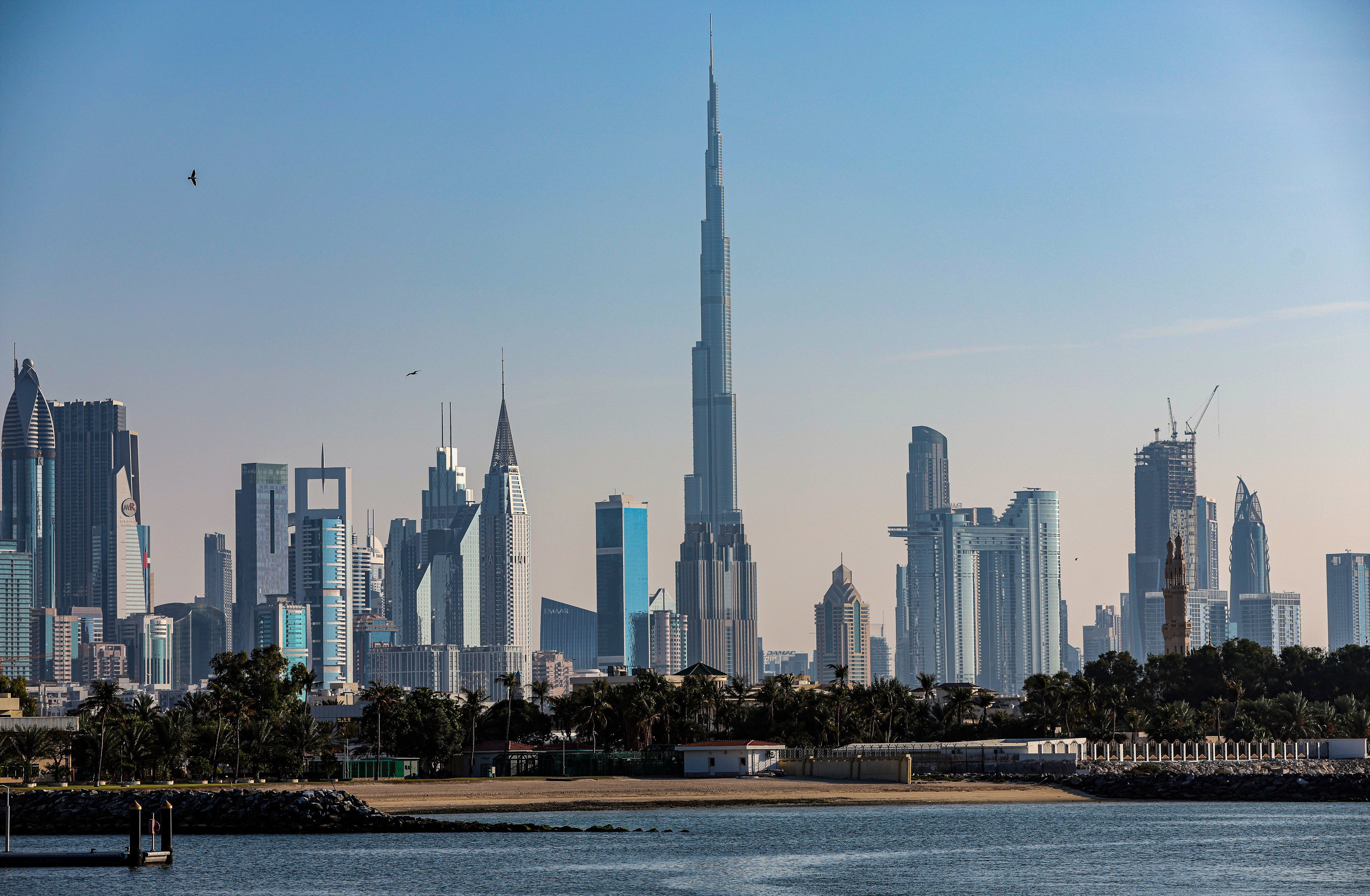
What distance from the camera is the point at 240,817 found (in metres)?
97.4

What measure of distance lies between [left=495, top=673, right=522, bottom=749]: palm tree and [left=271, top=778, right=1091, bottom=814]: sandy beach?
17.6 metres

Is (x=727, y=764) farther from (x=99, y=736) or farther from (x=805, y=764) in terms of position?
(x=99, y=736)

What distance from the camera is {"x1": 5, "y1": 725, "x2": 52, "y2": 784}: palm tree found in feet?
416

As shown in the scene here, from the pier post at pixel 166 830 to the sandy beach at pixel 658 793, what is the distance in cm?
2587

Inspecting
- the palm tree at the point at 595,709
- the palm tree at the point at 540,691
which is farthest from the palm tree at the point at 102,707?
the palm tree at the point at 595,709

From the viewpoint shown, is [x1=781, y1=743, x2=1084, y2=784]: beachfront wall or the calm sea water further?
[x1=781, y1=743, x2=1084, y2=784]: beachfront wall

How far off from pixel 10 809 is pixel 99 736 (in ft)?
107

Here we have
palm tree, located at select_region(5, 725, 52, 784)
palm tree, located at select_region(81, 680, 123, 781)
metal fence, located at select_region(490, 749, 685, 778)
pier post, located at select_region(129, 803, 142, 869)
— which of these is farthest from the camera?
metal fence, located at select_region(490, 749, 685, 778)

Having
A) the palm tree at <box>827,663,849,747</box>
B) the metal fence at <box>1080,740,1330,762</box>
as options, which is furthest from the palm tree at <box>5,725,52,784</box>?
the metal fence at <box>1080,740,1330,762</box>

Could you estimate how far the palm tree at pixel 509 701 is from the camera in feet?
511

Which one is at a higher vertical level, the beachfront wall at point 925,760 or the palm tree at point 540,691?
the palm tree at point 540,691

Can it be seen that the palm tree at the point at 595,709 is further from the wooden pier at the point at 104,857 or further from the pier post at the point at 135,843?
the pier post at the point at 135,843

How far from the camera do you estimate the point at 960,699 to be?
167375mm

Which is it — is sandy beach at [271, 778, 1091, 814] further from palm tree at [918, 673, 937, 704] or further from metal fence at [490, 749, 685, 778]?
palm tree at [918, 673, 937, 704]
